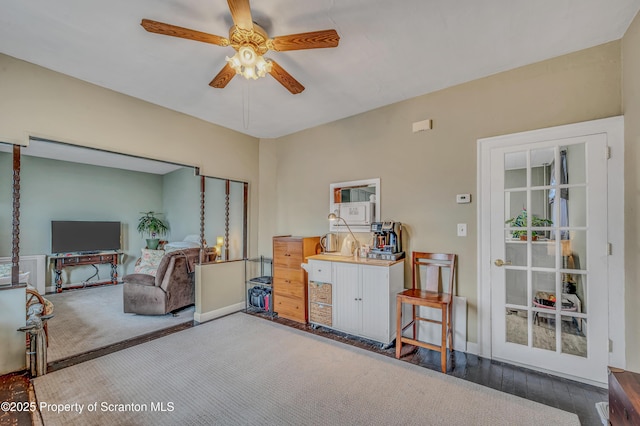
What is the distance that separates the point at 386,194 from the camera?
3223mm

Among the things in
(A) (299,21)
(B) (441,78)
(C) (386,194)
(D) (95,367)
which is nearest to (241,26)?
(A) (299,21)

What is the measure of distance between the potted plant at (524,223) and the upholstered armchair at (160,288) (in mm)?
4045

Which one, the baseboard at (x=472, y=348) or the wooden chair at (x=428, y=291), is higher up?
the wooden chair at (x=428, y=291)

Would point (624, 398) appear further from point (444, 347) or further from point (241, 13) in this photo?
point (241, 13)

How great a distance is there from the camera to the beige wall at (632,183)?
1.84 metres

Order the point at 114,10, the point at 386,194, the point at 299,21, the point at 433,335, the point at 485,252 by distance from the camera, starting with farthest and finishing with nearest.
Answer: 1. the point at 386,194
2. the point at 433,335
3. the point at 485,252
4. the point at 299,21
5. the point at 114,10

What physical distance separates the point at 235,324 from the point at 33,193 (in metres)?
5.02

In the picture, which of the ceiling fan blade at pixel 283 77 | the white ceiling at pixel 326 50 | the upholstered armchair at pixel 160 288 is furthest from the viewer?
the upholstered armchair at pixel 160 288

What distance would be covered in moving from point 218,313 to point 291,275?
1189mm

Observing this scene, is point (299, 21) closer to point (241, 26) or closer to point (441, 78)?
point (241, 26)

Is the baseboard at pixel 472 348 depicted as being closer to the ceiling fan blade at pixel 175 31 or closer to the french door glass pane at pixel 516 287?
the french door glass pane at pixel 516 287

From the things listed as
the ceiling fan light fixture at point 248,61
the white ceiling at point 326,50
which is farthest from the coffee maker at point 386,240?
the ceiling fan light fixture at point 248,61

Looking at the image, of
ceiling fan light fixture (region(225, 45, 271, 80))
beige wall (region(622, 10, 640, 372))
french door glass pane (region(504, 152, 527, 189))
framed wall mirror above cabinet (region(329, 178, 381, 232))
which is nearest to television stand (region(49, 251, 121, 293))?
framed wall mirror above cabinet (region(329, 178, 381, 232))

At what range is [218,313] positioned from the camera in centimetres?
371
